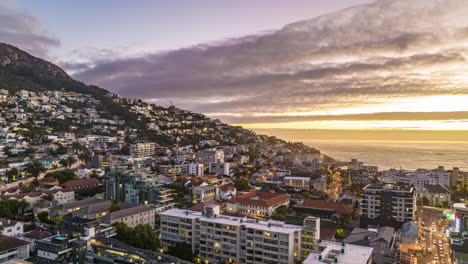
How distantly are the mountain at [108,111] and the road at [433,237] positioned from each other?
6450 cm

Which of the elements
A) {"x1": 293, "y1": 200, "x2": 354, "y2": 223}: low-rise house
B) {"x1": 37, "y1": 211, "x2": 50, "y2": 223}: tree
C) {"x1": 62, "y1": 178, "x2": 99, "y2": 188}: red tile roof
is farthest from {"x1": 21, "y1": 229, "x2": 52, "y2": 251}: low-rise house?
{"x1": 293, "y1": 200, "x2": 354, "y2": 223}: low-rise house

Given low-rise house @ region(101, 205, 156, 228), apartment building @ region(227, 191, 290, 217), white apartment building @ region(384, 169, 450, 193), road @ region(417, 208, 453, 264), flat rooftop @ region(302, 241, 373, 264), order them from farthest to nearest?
1. white apartment building @ region(384, 169, 450, 193)
2. apartment building @ region(227, 191, 290, 217)
3. low-rise house @ region(101, 205, 156, 228)
4. road @ region(417, 208, 453, 264)
5. flat rooftop @ region(302, 241, 373, 264)

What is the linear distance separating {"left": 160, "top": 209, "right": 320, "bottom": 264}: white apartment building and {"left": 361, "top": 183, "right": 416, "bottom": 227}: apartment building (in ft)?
55.9

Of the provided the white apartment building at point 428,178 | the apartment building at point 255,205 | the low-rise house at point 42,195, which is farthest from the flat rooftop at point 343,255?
the white apartment building at point 428,178

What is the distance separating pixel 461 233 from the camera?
31.3 meters

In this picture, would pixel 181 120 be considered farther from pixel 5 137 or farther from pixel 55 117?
pixel 5 137

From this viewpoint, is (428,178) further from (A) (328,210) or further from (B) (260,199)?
(B) (260,199)

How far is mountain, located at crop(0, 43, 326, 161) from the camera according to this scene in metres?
104

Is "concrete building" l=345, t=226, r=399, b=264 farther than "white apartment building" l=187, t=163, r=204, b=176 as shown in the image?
No

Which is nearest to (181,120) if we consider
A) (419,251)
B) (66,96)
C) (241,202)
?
(66,96)

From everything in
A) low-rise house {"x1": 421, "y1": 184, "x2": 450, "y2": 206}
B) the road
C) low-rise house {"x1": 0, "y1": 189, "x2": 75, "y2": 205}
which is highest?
low-rise house {"x1": 0, "y1": 189, "x2": 75, "y2": 205}

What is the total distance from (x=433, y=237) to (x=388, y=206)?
615 centimetres

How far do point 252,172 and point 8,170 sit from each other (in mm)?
48675

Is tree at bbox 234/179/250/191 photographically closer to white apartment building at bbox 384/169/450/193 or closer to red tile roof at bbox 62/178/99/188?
red tile roof at bbox 62/178/99/188
